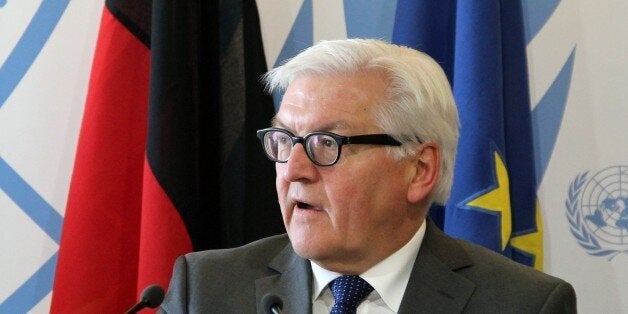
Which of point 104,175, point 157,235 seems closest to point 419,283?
point 157,235

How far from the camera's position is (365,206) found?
2.22 m

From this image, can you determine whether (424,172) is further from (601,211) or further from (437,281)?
(601,211)

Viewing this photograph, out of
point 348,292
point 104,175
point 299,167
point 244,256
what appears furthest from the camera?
point 104,175

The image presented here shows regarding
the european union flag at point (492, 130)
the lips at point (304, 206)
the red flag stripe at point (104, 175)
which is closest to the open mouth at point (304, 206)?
the lips at point (304, 206)

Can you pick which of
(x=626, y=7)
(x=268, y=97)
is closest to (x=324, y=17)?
(x=268, y=97)

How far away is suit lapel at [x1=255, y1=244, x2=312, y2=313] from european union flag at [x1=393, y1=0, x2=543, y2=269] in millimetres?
743

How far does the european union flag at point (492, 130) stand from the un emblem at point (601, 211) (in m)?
0.24

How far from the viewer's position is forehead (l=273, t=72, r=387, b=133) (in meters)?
2.21

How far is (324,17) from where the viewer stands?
3.54 m

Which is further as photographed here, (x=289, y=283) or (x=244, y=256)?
(x=244, y=256)

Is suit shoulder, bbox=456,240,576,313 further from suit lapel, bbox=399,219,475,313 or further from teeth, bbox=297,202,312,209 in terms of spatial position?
teeth, bbox=297,202,312,209

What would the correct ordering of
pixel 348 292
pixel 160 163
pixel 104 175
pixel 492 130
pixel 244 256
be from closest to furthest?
1. pixel 348 292
2. pixel 244 256
3. pixel 492 130
4. pixel 160 163
5. pixel 104 175

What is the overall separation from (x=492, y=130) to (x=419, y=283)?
0.81 m

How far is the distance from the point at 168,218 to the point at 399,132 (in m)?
1.11
